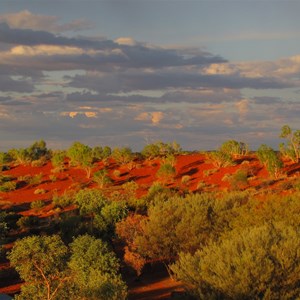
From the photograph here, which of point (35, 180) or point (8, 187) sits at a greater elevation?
point (35, 180)

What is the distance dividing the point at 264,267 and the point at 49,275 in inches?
426

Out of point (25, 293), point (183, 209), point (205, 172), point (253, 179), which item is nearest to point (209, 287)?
point (25, 293)

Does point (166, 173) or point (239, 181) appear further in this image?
point (166, 173)

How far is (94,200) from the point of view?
43.7 meters

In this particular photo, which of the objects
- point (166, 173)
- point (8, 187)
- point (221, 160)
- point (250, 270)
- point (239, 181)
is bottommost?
point (239, 181)

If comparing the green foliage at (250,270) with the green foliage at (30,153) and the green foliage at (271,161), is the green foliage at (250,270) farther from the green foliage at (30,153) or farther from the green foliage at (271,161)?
the green foliage at (30,153)

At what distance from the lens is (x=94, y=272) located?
23250 mm

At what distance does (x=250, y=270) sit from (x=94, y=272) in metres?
7.42

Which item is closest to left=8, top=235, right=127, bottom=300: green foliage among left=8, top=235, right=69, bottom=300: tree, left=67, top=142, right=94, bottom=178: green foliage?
left=8, top=235, right=69, bottom=300: tree

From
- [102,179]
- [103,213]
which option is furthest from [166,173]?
[103,213]

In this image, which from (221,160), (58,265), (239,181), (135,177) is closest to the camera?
(58,265)

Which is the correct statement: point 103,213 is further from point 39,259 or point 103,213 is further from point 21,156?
point 21,156

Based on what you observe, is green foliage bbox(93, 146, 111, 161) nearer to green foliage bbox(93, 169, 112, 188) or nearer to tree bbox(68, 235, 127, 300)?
green foliage bbox(93, 169, 112, 188)

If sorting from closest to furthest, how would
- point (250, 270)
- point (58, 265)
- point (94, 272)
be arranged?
point (250, 270) → point (94, 272) → point (58, 265)
